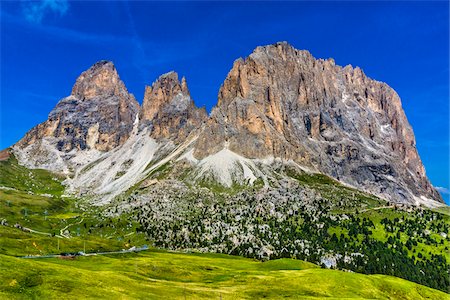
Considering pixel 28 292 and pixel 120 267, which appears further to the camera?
pixel 120 267

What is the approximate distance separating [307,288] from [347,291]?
13172mm

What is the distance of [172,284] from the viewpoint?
127 meters

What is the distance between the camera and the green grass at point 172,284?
86.9m

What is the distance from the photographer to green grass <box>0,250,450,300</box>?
86875 millimetres

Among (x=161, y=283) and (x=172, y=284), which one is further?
(x=172, y=284)

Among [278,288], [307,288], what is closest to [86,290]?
[278,288]

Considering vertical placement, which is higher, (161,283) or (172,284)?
(161,283)

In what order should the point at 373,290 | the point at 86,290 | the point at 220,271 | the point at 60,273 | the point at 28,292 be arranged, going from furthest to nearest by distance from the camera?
the point at 220,271, the point at 373,290, the point at 60,273, the point at 86,290, the point at 28,292

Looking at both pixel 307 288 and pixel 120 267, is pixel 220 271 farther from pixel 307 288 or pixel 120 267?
pixel 307 288

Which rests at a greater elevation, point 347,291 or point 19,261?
point 19,261

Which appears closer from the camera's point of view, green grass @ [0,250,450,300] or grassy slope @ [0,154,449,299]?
green grass @ [0,250,450,300]

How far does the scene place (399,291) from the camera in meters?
141

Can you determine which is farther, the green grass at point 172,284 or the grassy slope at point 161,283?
the grassy slope at point 161,283

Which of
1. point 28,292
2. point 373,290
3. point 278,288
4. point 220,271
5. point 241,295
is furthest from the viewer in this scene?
point 220,271
